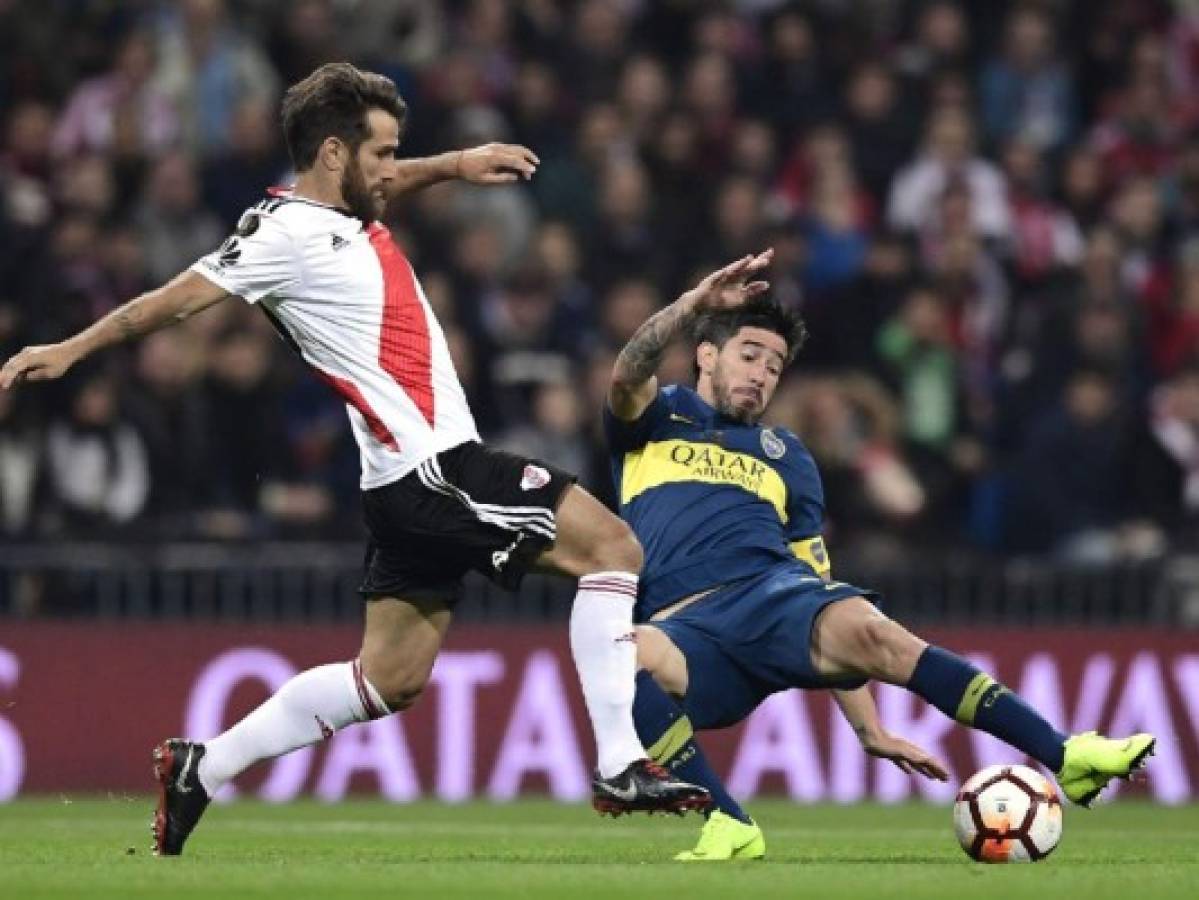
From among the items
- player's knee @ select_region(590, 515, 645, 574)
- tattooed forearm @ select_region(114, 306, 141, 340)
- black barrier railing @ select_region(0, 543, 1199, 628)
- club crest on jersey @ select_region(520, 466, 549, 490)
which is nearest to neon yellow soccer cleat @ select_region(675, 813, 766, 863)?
player's knee @ select_region(590, 515, 645, 574)

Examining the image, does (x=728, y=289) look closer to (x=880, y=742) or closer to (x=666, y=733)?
(x=666, y=733)

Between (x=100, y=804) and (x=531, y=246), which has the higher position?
(x=531, y=246)

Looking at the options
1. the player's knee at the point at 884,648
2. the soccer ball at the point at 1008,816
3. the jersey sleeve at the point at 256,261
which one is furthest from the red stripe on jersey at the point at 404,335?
the soccer ball at the point at 1008,816

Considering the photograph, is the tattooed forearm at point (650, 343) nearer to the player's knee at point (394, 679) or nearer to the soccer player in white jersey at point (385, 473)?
the soccer player in white jersey at point (385, 473)

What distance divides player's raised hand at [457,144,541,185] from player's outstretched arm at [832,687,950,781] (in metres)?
2.09

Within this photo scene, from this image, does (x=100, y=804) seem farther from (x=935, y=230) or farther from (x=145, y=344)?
(x=935, y=230)

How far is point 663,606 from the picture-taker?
34.1ft

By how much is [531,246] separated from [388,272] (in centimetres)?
762

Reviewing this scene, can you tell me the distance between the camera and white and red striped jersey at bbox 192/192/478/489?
933 centimetres

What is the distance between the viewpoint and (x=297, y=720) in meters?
9.76

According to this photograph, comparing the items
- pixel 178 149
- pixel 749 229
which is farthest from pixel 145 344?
pixel 749 229

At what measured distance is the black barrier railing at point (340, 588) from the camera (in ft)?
49.7

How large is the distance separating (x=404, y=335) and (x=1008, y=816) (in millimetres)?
2478

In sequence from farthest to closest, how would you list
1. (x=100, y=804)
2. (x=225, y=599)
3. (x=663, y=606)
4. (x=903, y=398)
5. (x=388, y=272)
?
(x=903, y=398) → (x=225, y=599) → (x=100, y=804) → (x=663, y=606) → (x=388, y=272)
